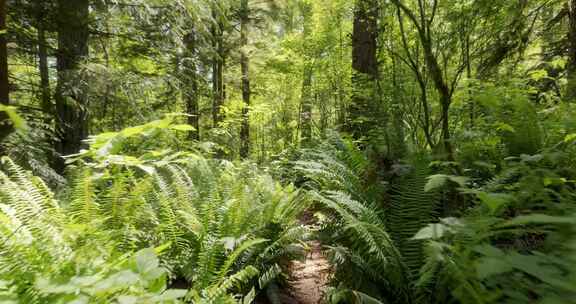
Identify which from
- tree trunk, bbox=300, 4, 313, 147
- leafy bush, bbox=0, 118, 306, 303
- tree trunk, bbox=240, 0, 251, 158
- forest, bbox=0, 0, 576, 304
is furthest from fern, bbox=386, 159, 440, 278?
tree trunk, bbox=240, 0, 251, 158

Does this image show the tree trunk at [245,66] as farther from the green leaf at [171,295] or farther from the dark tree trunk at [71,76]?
the green leaf at [171,295]

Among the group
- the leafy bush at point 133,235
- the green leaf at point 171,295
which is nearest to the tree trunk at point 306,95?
the leafy bush at point 133,235

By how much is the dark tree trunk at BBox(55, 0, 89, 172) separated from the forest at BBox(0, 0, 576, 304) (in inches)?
0.9

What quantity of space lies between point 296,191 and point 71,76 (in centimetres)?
303

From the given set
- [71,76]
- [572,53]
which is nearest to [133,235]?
[71,76]

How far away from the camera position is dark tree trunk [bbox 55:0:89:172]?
4031 mm

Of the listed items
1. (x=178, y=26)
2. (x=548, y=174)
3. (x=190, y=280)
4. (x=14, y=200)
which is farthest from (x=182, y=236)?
(x=178, y=26)

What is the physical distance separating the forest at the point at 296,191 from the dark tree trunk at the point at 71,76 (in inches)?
0.9

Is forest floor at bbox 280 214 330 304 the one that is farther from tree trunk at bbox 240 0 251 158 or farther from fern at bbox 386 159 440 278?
tree trunk at bbox 240 0 251 158

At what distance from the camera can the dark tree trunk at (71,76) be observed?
13.2 feet

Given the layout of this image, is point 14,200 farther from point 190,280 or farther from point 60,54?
point 60,54

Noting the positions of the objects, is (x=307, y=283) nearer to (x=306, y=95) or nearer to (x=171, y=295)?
(x=171, y=295)

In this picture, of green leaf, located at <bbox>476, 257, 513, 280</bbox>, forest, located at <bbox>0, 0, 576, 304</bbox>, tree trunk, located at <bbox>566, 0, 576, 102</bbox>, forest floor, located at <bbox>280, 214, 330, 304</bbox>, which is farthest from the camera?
tree trunk, located at <bbox>566, 0, 576, 102</bbox>

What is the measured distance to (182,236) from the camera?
2.47 m
